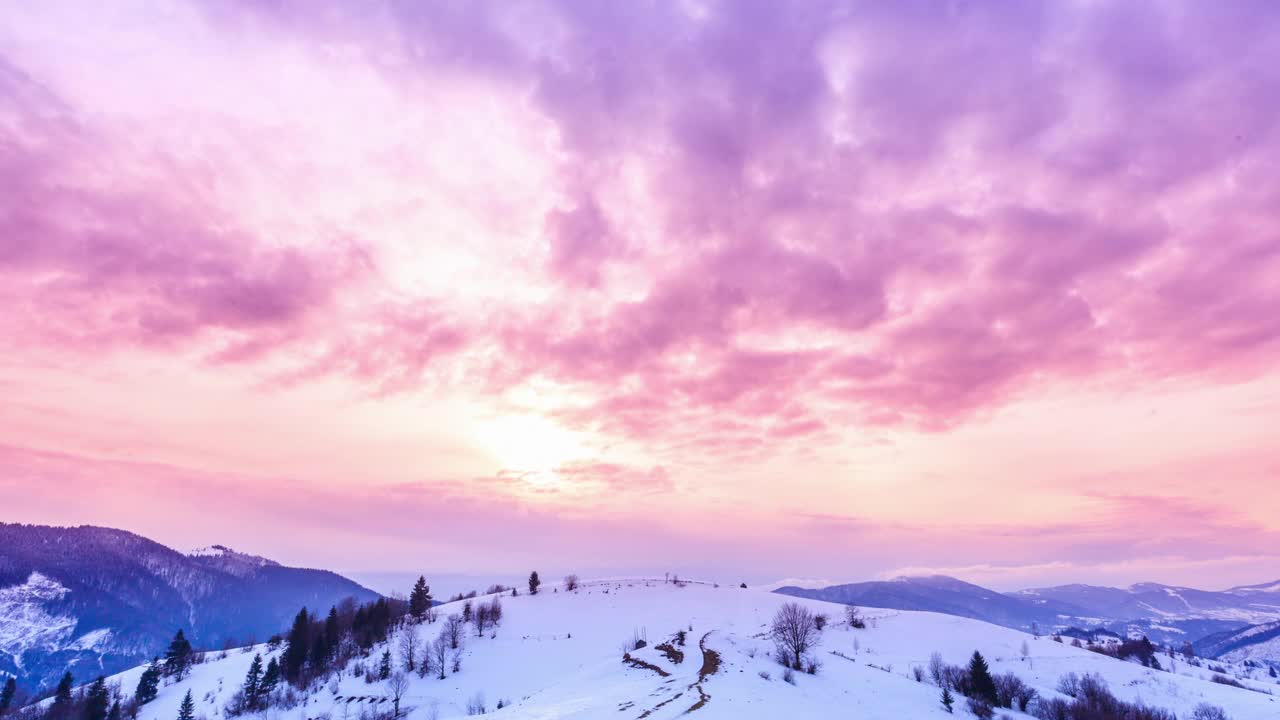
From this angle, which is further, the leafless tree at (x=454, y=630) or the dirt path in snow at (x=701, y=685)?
the leafless tree at (x=454, y=630)

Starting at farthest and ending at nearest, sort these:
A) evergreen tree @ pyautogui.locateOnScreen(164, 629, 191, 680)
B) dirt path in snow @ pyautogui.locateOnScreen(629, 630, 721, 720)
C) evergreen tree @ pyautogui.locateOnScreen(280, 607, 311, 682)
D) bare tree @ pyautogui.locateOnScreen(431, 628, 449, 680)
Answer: evergreen tree @ pyautogui.locateOnScreen(164, 629, 191, 680), evergreen tree @ pyautogui.locateOnScreen(280, 607, 311, 682), bare tree @ pyautogui.locateOnScreen(431, 628, 449, 680), dirt path in snow @ pyautogui.locateOnScreen(629, 630, 721, 720)

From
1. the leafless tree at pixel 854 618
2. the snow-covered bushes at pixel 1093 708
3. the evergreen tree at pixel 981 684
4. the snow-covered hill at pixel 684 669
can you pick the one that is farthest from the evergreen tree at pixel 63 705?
the snow-covered bushes at pixel 1093 708

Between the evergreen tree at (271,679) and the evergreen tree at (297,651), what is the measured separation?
4.59ft

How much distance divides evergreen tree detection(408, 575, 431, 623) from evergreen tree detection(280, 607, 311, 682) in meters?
18.7

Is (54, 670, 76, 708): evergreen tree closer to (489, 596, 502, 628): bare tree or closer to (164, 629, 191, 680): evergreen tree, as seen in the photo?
(164, 629, 191, 680): evergreen tree

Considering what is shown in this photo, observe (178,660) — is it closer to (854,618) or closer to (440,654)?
(440,654)

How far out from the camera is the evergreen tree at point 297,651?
10175 centimetres

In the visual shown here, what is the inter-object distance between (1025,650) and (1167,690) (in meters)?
20.7

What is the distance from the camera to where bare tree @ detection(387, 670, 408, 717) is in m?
72.3

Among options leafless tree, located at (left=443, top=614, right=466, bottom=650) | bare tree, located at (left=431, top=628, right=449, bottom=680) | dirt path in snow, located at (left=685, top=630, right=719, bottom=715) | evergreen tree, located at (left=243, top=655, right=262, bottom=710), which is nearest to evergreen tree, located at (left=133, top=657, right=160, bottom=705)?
evergreen tree, located at (left=243, top=655, right=262, bottom=710)

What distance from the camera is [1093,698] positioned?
67.0 m

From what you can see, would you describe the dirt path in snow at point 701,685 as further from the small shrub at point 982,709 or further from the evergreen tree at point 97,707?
the evergreen tree at point 97,707

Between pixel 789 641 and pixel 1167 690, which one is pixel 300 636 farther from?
pixel 1167 690

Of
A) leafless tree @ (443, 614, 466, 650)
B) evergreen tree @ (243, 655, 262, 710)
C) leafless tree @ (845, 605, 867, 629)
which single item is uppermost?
leafless tree @ (443, 614, 466, 650)
